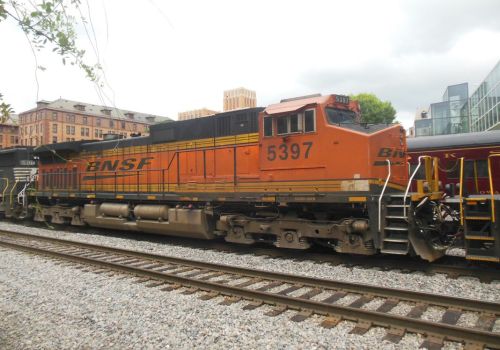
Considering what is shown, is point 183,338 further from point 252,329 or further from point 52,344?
point 52,344

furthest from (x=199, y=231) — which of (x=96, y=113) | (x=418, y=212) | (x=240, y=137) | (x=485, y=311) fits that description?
(x=96, y=113)

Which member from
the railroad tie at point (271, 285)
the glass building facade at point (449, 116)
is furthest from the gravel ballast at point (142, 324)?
the glass building facade at point (449, 116)

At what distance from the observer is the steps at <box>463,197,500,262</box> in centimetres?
621

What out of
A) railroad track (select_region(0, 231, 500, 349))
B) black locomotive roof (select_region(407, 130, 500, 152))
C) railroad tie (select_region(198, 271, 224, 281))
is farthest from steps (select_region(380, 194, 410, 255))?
black locomotive roof (select_region(407, 130, 500, 152))

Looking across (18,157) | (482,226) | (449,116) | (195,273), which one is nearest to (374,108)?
(449,116)

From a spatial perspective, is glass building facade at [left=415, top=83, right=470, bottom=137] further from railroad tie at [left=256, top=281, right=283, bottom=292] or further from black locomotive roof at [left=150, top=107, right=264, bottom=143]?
railroad tie at [left=256, top=281, right=283, bottom=292]

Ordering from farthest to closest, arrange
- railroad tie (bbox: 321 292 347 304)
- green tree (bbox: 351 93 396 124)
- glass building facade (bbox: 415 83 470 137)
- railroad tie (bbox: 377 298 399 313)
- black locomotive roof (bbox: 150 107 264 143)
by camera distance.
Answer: green tree (bbox: 351 93 396 124) → glass building facade (bbox: 415 83 470 137) → black locomotive roof (bbox: 150 107 264 143) → railroad tie (bbox: 321 292 347 304) → railroad tie (bbox: 377 298 399 313)

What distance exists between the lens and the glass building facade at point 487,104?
28344 millimetres

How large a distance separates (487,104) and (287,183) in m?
30.3

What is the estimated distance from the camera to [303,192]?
803cm

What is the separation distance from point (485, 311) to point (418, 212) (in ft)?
9.98

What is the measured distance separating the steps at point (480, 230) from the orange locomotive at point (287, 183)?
2.43 ft

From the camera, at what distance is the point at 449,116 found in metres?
42.6

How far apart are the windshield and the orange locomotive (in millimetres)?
29
